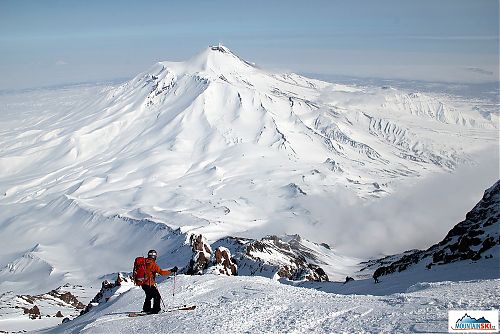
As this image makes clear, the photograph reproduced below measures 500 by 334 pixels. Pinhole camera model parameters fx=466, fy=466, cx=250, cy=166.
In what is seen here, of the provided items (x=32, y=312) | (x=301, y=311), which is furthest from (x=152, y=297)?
(x=32, y=312)

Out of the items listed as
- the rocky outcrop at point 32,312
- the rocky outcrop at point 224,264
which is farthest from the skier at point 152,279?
the rocky outcrop at point 32,312

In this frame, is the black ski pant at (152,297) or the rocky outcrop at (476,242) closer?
the black ski pant at (152,297)

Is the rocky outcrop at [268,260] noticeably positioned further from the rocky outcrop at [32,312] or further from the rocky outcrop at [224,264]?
the rocky outcrop at [32,312]

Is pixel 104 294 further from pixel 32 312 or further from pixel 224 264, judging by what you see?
pixel 32 312

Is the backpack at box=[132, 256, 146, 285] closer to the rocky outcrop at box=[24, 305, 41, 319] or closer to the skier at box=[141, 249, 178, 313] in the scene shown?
the skier at box=[141, 249, 178, 313]

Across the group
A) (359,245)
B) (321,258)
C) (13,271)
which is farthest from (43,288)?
(359,245)

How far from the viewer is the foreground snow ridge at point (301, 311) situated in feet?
44.0

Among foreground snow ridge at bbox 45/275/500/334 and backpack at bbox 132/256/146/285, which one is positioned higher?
backpack at bbox 132/256/146/285

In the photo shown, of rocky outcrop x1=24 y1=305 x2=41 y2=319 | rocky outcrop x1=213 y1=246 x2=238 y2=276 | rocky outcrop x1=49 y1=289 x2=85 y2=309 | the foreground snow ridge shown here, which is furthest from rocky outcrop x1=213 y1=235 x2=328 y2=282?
the foreground snow ridge

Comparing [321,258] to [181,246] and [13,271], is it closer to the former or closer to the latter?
[181,246]

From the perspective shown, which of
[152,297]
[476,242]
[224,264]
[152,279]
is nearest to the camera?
[152,279]

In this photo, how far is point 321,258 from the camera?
5108 inches

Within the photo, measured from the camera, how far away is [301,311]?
1520cm

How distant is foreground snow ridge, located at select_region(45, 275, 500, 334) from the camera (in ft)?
44.0
